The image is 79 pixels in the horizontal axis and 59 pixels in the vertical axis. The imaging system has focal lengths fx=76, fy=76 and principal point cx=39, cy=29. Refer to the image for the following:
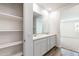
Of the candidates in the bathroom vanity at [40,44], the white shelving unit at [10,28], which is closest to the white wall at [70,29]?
the bathroom vanity at [40,44]

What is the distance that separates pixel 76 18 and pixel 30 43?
2440 mm

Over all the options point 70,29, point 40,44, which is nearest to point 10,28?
point 40,44

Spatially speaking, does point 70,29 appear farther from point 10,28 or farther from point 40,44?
point 10,28

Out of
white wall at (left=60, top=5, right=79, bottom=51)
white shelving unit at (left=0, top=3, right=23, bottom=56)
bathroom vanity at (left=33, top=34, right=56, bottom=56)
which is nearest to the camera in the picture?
white shelving unit at (left=0, top=3, right=23, bottom=56)

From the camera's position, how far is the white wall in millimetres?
3236

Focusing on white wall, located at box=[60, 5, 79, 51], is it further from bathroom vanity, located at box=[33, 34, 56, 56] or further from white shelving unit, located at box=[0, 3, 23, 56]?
white shelving unit, located at box=[0, 3, 23, 56]

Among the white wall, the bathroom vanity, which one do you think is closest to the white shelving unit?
the bathroom vanity

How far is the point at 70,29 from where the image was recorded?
11.0 feet

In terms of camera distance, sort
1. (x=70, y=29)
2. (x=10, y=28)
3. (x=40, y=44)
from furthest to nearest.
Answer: (x=70, y=29) < (x=40, y=44) < (x=10, y=28)

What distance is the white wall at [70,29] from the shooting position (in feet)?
10.6

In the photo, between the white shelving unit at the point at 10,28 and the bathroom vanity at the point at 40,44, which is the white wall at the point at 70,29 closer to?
the bathroom vanity at the point at 40,44

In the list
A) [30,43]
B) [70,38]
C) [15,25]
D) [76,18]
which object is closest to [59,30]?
[70,38]

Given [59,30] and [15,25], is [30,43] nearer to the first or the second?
[15,25]

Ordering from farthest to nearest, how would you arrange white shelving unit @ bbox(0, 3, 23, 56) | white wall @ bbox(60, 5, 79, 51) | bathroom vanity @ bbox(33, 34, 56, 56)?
white wall @ bbox(60, 5, 79, 51) → bathroom vanity @ bbox(33, 34, 56, 56) → white shelving unit @ bbox(0, 3, 23, 56)
